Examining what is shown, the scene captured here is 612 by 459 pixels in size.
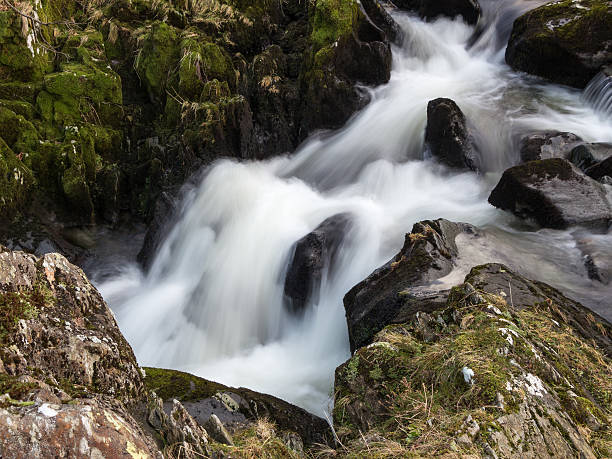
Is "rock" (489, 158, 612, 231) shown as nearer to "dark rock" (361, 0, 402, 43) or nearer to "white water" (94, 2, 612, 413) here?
"white water" (94, 2, 612, 413)

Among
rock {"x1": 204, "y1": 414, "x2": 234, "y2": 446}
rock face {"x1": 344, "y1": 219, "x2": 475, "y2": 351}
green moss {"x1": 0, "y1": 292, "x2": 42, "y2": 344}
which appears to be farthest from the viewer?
rock face {"x1": 344, "y1": 219, "x2": 475, "y2": 351}

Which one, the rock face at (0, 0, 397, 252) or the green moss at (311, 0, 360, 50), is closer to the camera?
the rock face at (0, 0, 397, 252)

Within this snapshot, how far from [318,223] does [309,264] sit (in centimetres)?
157

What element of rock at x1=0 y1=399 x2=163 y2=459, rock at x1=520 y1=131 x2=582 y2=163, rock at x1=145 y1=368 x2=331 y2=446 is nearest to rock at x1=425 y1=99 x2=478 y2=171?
rock at x1=520 y1=131 x2=582 y2=163

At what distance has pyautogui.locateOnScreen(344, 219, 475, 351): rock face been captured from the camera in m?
4.99

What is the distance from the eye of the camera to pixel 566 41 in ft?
36.9

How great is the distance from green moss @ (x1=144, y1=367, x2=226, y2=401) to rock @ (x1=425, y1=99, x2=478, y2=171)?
7840mm

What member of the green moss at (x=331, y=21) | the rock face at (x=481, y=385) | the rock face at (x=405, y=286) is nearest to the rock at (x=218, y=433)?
the rock face at (x=481, y=385)

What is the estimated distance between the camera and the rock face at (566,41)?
10.9 m

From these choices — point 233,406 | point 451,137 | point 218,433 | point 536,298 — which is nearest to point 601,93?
point 451,137

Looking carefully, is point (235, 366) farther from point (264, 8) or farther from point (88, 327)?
point (264, 8)

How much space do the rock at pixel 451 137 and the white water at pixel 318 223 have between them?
0.29 meters

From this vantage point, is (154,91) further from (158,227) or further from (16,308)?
(16,308)

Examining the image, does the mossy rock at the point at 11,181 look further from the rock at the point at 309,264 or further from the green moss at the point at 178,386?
the green moss at the point at 178,386
